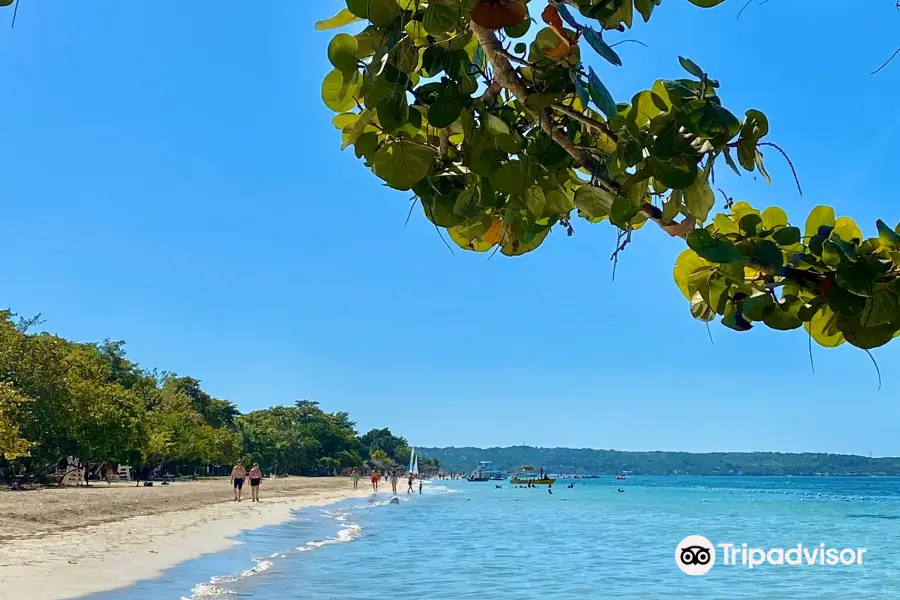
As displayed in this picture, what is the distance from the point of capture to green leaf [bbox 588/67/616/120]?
91 centimetres

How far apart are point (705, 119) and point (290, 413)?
320 ft

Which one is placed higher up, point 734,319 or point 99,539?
point 734,319

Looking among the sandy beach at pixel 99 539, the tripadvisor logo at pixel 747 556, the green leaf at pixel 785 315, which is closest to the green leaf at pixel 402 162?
the green leaf at pixel 785 315

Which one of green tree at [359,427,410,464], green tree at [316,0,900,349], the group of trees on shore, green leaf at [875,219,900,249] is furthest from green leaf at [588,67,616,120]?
green tree at [359,427,410,464]

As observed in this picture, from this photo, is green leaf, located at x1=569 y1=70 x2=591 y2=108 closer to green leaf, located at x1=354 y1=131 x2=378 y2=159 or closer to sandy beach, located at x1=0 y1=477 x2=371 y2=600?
green leaf, located at x1=354 y1=131 x2=378 y2=159

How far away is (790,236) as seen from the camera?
105cm

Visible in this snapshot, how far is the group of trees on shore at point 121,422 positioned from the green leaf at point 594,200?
21.5 m

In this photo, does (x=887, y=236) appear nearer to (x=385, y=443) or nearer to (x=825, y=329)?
(x=825, y=329)

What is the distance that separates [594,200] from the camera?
1.08 metres

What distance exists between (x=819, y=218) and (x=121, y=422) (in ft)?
116

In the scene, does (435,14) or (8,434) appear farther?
(8,434)

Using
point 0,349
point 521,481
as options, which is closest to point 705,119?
point 0,349

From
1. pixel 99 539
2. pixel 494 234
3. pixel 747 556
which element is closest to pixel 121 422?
pixel 99 539

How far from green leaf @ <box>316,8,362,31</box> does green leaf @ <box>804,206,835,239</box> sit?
684mm
